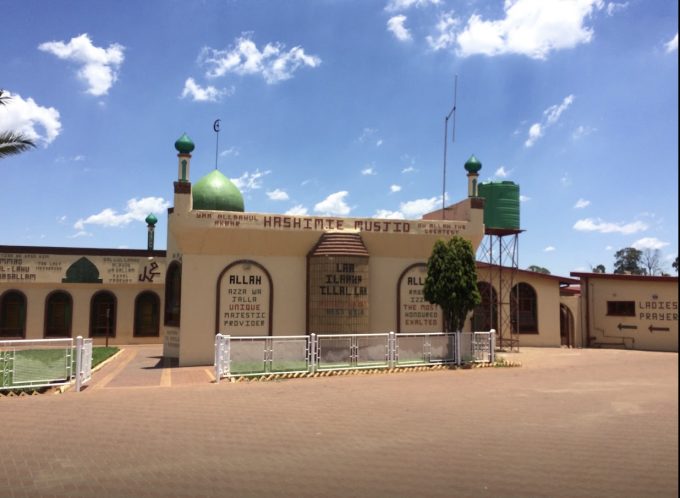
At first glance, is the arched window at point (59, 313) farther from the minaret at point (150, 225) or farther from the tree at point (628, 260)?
the tree at point (628, 260)

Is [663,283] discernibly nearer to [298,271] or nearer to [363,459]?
[298,271]

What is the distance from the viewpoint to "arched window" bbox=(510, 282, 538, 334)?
2416cm

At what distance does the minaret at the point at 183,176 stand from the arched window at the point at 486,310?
13.5m

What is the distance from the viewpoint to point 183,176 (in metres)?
17.0

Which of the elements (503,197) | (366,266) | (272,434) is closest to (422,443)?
(272,434)

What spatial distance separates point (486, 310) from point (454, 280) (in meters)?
8.85

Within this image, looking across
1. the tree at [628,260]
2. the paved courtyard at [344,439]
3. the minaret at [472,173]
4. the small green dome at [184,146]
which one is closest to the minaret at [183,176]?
the small green dome at [184,146]

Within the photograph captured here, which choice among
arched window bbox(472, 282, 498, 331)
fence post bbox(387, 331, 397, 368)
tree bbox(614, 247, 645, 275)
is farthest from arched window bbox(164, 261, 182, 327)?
tree bbox(614, 247, 645, 275)

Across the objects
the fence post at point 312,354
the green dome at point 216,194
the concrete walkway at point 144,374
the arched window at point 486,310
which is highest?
the green dome at point 216,194

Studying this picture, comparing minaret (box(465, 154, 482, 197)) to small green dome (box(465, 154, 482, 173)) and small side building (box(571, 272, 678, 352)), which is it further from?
small side building (box(571, 272, 678, 352))

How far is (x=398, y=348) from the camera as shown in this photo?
51.0ft

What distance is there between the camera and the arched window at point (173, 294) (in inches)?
707

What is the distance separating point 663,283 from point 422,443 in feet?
67.4

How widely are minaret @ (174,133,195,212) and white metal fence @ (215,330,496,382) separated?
492 cm
